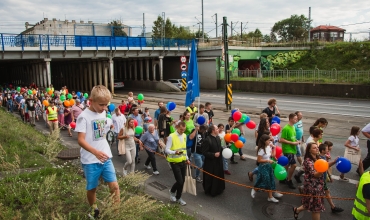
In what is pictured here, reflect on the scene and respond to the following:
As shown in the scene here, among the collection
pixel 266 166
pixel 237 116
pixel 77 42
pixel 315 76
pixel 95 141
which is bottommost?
pixel 266 166

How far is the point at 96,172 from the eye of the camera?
438 centimetres

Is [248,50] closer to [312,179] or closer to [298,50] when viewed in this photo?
[298,50]

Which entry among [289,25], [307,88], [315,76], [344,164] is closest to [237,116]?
[344,164]

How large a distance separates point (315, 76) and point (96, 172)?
89.5 feet

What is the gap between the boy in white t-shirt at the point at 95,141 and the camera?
415 centimetres

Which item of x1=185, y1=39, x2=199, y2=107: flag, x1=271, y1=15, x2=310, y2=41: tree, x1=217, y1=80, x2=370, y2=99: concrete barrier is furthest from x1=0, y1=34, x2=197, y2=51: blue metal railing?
x1=271, y1=15, x2=310, y2=41: tree

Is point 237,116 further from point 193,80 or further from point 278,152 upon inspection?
point 278,152

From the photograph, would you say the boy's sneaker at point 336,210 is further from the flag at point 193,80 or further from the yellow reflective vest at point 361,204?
the flag at point 193,80

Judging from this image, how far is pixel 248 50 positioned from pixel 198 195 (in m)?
35.2

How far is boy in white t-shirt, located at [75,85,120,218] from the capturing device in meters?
4.15

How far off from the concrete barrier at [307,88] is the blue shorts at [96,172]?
81.3 ft

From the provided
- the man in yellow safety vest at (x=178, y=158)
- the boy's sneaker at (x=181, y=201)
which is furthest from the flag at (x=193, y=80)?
the boy's sneaker at (x=181, y=201)

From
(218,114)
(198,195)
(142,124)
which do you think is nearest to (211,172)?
(198,195)

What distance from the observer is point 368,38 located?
118 feet
